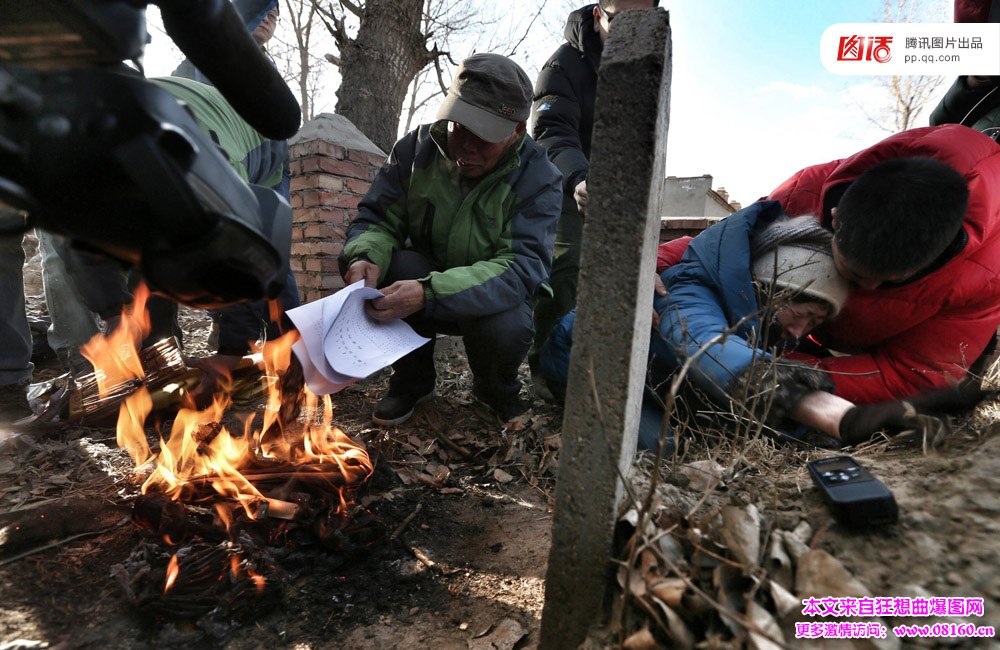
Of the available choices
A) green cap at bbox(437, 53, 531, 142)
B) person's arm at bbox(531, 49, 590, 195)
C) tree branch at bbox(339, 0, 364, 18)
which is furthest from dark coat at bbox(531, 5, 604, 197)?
tree branch at bbox(339, 0, 364, 18)

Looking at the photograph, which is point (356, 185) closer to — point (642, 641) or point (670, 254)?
point (670, 254)

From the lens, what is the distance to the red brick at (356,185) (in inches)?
156

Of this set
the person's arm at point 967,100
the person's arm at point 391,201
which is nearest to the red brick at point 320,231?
the person's arm at point 391,201

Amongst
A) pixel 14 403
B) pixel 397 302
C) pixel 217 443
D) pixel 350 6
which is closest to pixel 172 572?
pixel 217 443

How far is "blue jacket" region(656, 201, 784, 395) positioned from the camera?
1.97 meters

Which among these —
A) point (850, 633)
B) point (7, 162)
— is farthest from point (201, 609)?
point (850, 633)

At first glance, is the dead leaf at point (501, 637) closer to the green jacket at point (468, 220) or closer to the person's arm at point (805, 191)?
the green jacket at point (468, 220)

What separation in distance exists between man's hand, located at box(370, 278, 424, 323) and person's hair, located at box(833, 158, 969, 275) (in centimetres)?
183

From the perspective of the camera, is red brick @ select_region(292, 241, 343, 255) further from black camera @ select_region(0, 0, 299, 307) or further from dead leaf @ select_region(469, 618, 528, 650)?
dead leaf @ select_region(469, 618, 528, 650)

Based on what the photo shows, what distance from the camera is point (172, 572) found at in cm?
141

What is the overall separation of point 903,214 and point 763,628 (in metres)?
1.53

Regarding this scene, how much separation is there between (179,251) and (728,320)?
2099 millimetres

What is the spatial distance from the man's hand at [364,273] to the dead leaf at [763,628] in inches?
84.0

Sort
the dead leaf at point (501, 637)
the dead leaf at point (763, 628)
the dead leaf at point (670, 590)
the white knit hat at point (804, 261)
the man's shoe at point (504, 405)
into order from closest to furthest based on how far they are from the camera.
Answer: the dead leaf at point (763, 628) → the dead leaf at point (670, 590) → the dead leaf at point (501, 637) → the white knit hat at point (804, 261) → the man's shoe at point (504, 405)
